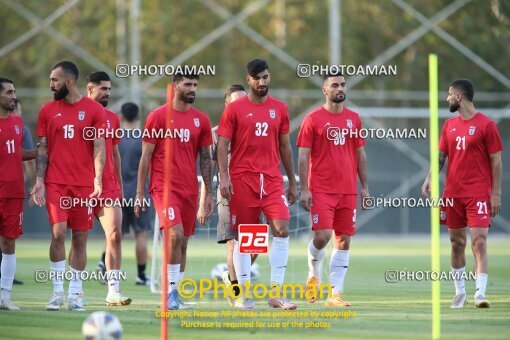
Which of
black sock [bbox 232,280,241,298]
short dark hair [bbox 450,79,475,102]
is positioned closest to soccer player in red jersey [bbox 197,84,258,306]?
black sock [bbox 232,280,241,298]

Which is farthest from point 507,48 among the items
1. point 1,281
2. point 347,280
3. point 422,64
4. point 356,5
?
point 1,281

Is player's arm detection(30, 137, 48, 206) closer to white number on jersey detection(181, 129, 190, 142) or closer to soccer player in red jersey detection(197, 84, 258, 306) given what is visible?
white number on jersey detection(181, 129, 190, 142)

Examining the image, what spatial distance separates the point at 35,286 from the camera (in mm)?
15102

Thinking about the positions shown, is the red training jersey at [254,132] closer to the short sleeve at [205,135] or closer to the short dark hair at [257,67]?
the short sleeve at [205,135]

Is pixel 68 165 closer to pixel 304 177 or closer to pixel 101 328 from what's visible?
pixel 304 177

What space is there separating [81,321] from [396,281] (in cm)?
645

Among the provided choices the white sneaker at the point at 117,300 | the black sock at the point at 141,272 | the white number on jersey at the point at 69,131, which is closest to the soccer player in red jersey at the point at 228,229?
the white sneaker at the point at 117,300

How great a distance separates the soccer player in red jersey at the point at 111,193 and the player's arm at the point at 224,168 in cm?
129

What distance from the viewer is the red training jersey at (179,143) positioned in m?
11.7

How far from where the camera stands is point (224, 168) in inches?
455

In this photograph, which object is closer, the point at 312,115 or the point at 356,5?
the point at 312,115

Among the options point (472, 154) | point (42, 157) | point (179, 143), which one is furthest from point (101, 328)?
point (472, 154)

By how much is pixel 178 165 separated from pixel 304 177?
1284mm

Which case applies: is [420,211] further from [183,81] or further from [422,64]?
[183,81]
